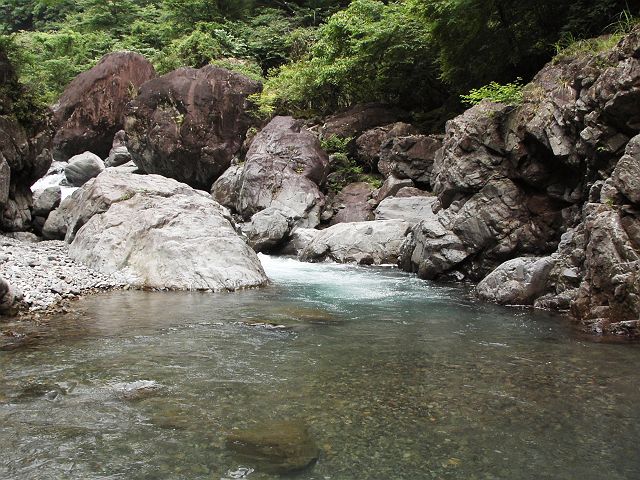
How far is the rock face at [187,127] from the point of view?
22656mm

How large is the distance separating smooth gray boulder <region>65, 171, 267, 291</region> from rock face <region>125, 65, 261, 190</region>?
9971 mm

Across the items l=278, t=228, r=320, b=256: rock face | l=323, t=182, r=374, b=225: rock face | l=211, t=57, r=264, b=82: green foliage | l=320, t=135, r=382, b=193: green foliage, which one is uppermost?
l=211, t=57, r=264, b=82: green foliage

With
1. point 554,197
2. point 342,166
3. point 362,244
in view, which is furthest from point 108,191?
point 342,166

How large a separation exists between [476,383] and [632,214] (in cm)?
432

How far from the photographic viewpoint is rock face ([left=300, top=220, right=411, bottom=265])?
591 inches

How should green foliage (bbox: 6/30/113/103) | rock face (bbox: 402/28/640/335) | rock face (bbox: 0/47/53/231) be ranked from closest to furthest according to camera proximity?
rock face (bbox: 402/28/640/335) < rock face (bbox: 0/47/53/231) < green foliage (bbox: 6/30/113/103)

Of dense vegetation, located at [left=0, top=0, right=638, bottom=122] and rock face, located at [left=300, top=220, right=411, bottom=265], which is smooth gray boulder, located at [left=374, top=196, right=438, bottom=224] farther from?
dense vegetation, located at [left=0, top=0, right=638, bottom=122]

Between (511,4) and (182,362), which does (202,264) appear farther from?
(511,4)

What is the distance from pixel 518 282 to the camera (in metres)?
9.66

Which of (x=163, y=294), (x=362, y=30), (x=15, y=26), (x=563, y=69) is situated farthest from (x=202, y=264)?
(x=15, y=26)

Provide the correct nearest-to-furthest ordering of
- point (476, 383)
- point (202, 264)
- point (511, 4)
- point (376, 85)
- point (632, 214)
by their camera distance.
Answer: point (476, 383), point (632, 214), point (202, 264), point (511, 4), point (376, 85)

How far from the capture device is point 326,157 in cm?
2097

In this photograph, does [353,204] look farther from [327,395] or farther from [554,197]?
[327,395]

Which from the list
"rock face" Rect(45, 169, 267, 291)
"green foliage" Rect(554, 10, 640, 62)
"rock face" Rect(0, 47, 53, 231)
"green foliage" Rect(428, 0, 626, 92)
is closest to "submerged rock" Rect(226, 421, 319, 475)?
"rock face" Rect(45, 169, 267, 291)
